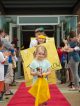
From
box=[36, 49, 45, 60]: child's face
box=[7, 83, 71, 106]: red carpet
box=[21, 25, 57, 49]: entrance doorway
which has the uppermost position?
box=[21, 25, 57, 49]: entrance doorway

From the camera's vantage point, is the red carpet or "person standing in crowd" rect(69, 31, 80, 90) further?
"person standing in crowd" rect(69, 31, 80, 90)

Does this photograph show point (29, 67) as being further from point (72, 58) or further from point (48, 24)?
point (48, 24)

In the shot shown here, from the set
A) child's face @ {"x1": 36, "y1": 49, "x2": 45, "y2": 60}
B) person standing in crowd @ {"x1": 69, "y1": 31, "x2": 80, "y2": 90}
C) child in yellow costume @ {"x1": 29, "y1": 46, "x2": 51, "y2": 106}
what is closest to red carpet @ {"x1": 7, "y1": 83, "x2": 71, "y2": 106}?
person standing in crowd @ {"x1": 69, "y1": 31, "x2": 80, "y2": 90}

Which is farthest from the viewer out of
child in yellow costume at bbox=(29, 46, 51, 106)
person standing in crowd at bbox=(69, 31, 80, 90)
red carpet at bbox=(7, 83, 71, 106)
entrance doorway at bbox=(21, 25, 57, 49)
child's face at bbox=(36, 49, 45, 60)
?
entrance doorway at bbox=(21, 25, 57, 49)

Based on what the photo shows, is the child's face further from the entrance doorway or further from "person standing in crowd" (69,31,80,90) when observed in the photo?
the entrance doorway

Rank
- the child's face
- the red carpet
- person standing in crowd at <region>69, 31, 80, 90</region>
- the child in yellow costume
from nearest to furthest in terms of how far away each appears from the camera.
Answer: the child in yellow costume < the child's face < the red carpet < person standing in crowd at <region>69, 31, 80, 90</region>

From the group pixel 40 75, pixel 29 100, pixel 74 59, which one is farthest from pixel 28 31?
pixel 40 75

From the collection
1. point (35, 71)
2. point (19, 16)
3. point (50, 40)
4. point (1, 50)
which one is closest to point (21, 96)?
point (1, 50)

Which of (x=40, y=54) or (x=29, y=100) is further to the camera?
(x=29, y=100)

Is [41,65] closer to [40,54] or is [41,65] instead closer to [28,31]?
[40,54]

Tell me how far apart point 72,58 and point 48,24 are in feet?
27.7

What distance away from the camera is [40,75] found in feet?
31.4

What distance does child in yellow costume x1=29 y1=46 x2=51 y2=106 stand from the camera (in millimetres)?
9445
